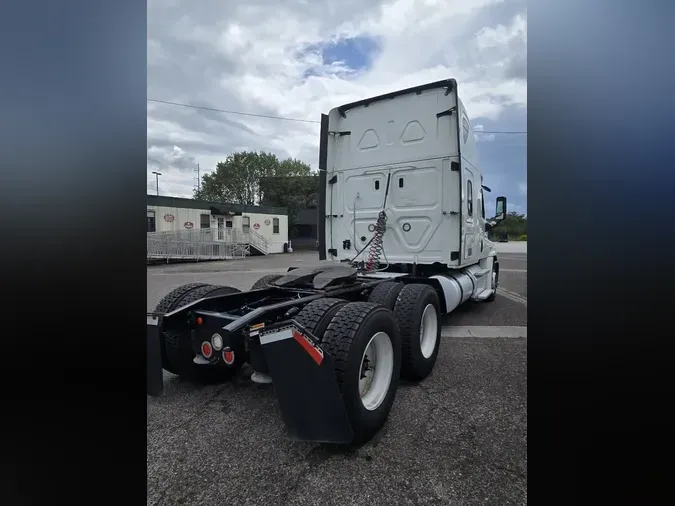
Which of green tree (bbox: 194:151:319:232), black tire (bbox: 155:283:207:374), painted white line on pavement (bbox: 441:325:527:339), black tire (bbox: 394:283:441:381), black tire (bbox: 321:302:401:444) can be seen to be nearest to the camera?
black tire (bbox: 321:302:401:444)

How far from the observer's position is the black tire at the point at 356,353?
2.21 m

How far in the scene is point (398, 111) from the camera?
504 centimetres

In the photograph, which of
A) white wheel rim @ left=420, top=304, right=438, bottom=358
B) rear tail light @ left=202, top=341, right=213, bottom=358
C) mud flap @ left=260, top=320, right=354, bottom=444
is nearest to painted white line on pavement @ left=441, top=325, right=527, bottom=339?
white wheel rim @ left=420, top=304, right=438, bottom=358

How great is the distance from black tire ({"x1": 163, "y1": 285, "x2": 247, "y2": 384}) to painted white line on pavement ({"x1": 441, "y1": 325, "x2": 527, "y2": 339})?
3.25 metres

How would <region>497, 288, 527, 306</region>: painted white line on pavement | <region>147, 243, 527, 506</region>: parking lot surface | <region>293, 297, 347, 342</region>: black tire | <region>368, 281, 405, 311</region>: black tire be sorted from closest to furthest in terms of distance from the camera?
<region>147, 243, 527, 506</region>: parking lot surface
<region>293, 297, 347, 342</region>: black tire
<region>368, 281, 405, 311</region>: black tire
<region>497, 288, 527, 306</region>: painted white line on pavement

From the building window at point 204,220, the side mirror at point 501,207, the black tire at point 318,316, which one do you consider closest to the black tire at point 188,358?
the black tire at point 318,316

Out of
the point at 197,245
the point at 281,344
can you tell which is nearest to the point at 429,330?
the point at 281,344

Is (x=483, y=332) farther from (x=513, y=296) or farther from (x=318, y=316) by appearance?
(x=513, y=296)

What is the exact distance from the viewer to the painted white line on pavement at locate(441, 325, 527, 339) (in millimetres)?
5098

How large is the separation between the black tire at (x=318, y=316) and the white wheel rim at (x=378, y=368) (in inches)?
14.5

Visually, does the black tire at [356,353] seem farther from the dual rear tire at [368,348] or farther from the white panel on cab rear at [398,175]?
the white panel on cab rear at [398,175]

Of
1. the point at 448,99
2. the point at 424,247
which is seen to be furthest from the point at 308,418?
the point at 448,99

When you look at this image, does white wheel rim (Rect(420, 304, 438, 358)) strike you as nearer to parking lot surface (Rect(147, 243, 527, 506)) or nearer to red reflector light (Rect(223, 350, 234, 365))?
parking lot surface (Rect(147, 243, 527, 506))
